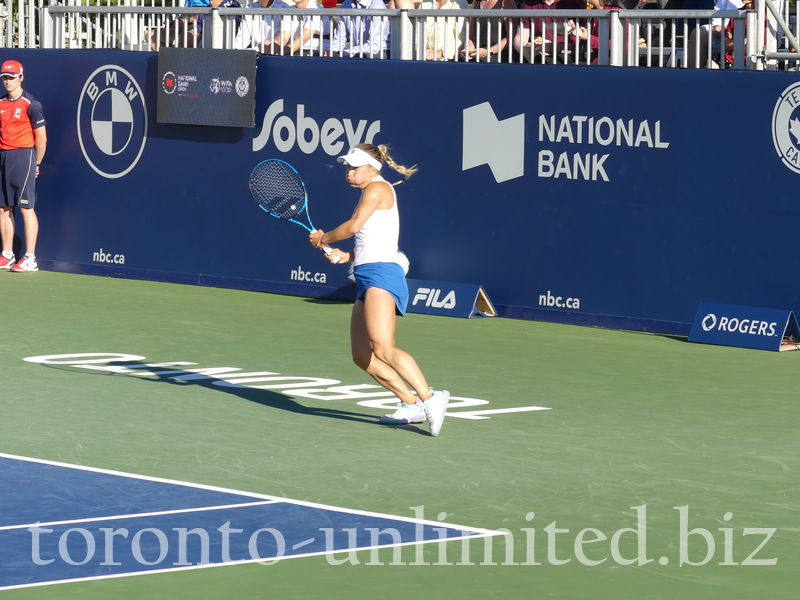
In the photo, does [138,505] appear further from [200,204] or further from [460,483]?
[200,204]

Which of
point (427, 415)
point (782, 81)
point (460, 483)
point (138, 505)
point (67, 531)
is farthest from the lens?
point (782, 81)

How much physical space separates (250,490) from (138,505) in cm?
62

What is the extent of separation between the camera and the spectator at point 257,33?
53.2 feet

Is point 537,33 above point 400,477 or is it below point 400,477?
above

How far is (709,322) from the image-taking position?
13.3 metres

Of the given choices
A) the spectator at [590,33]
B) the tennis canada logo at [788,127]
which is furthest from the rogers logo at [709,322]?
the spectator at [590,33]

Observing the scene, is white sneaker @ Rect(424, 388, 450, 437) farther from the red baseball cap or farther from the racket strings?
the red baseball cap

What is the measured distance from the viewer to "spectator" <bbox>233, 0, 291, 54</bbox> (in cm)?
1620

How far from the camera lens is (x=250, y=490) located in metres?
7.59

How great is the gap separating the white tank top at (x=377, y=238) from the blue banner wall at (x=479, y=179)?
5067 millimetres

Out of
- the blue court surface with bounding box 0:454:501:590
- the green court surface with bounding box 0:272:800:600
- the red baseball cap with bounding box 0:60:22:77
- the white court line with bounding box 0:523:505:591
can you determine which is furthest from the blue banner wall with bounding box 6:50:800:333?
the white court line with bounding box 0:523:505:591

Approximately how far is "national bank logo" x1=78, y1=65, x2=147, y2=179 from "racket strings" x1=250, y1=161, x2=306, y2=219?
603 centimetres

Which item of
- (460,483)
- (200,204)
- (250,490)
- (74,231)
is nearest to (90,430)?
(250,490)

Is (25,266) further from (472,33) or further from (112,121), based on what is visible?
(472,33)
